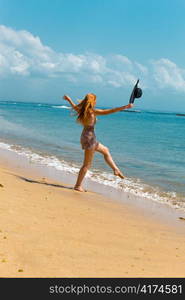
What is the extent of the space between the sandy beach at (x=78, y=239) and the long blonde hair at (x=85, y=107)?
183 cm

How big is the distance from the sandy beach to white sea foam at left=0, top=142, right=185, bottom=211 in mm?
1765

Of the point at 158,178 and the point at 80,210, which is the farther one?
the point at 158,178

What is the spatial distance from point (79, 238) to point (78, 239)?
0.18 feet

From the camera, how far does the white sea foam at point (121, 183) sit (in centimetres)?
954

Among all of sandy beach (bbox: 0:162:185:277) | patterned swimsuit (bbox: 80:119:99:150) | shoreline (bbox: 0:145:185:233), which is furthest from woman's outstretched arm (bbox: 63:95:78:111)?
sandy beach (bbox: 0:162:185:277)

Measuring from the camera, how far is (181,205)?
9.09 meters

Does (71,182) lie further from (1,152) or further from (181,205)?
(1,152)

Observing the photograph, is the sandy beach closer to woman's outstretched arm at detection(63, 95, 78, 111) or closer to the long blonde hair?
the long blonde hair

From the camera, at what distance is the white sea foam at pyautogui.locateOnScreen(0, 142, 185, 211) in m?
9.54

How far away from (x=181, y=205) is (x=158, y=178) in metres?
3.31

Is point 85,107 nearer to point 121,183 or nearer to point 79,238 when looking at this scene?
point 121,183

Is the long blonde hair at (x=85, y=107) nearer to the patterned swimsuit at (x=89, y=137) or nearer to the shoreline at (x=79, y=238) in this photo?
the patterned swimsuit at (x=89, y=137)

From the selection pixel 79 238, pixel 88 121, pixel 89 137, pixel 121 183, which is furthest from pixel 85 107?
pixel 79 238

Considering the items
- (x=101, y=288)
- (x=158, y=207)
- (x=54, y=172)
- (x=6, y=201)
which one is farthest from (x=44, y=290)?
(x=54, y=172)
